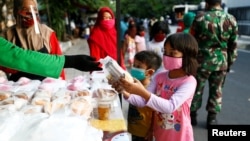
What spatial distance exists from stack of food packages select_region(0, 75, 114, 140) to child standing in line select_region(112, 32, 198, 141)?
10.4 inches

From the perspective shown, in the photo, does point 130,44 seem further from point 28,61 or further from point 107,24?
point 28,61

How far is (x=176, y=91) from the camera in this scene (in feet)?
7.20

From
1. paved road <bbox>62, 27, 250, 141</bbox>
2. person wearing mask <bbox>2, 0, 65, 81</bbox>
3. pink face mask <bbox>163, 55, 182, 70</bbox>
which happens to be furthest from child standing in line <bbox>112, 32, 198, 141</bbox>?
paved road <bbox>62, 27, 250, 141</bbox>

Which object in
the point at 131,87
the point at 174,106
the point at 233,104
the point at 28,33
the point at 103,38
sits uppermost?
the point at 28,33

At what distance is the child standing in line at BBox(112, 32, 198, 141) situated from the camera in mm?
2149

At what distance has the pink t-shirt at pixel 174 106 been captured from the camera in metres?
2.15

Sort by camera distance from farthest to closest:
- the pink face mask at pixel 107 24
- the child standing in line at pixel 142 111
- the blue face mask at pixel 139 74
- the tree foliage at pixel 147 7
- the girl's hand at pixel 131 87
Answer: the tree foliage at pixel 147 7 < the pink face mask at pixel 107 24 < the blue face mask at pixel 139 74 < the child standing in line at pixel 142 111 < the girl's hand at pixel 131 87

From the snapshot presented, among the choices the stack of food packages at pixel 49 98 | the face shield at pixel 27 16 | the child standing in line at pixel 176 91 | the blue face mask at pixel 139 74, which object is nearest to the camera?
the stack of food packages at pixel 49 98

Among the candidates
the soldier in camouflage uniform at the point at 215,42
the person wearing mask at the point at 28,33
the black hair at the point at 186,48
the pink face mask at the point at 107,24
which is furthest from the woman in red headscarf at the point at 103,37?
the black hair at the point at 186,48

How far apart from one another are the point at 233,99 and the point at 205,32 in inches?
89.6

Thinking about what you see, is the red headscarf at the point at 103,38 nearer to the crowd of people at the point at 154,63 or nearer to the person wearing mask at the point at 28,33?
the crowd of people at the point at 154,63

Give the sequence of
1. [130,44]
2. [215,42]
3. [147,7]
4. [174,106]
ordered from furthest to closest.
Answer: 1. [147,7]
2. [130,44]
3. [215,42]
4. [174,106]

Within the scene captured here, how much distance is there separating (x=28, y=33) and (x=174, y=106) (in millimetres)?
1510

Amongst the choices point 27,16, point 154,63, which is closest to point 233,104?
point 154,63
